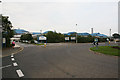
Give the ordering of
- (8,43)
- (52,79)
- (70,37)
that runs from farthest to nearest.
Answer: (70,37) → (8,43) → (52,79)

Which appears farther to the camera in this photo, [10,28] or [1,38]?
[10,28]

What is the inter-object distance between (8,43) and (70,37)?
27053mm

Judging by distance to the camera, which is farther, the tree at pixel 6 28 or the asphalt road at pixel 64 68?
the tree at pixel 6 28

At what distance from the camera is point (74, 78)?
330 centimetres

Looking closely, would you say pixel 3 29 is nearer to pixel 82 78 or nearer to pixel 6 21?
pixel 6 21

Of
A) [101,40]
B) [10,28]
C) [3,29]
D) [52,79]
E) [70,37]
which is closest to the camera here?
[52,79]

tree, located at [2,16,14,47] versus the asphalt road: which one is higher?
tree, located at [2,16,14,47]

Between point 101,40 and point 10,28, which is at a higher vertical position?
point 10,28

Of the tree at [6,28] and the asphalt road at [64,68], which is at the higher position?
the tree at [6,28]

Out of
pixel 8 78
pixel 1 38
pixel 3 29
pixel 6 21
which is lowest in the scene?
pixel 8 78

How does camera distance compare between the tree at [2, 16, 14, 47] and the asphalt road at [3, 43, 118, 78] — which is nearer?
the asphalt road at [3, 43, 118, 78]

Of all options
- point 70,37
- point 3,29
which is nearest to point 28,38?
point 70,37

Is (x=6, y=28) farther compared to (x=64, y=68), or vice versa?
(x=6, y=28)

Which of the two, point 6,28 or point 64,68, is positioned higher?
point 6,28
